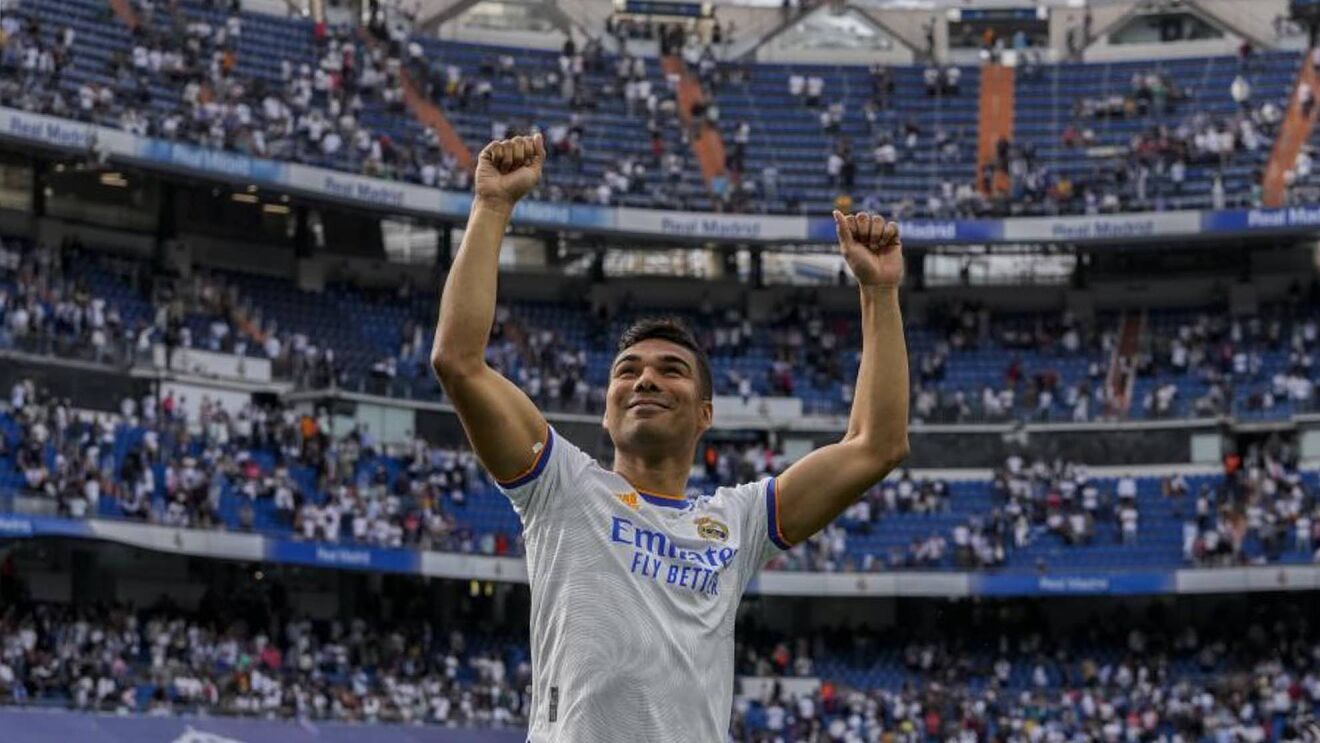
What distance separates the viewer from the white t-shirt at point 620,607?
609 cm

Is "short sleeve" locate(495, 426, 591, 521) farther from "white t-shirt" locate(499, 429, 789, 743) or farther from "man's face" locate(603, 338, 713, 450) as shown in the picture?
"man's face" locate(603, 338, 713, 450)

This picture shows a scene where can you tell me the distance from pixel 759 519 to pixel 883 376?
0.50 meters

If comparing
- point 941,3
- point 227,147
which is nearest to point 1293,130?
point 941,3

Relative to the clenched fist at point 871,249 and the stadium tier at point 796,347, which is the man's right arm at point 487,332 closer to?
the clenched fist at point 871,249

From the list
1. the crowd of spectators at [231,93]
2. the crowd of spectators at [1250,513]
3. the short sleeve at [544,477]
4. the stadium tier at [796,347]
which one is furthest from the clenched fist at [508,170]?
the crowd of spectators at [1250,513]

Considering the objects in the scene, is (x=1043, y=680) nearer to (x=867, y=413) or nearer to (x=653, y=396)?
(x=867, y=413)

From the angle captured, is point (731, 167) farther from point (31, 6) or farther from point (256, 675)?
point (256, 675)

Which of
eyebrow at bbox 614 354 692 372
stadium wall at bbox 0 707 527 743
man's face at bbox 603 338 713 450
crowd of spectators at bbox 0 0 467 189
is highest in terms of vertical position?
crowd of spectators at bbox 0 0 467 189

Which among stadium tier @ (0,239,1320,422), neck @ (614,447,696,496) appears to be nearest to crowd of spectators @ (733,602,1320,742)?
stadium tier @ (0,239,1320,422)

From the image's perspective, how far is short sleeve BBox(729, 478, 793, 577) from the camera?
21.7 feet

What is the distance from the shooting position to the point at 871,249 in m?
6.65

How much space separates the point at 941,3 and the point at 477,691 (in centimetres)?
2820

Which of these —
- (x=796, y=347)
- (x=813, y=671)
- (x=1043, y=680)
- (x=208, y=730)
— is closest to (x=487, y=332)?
(x=208, y=730)

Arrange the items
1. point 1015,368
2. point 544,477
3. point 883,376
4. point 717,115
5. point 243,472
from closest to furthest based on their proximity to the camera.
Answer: point 544,477 < point 883,376 < point 243,472 < point 1015,368 < point 717,115
